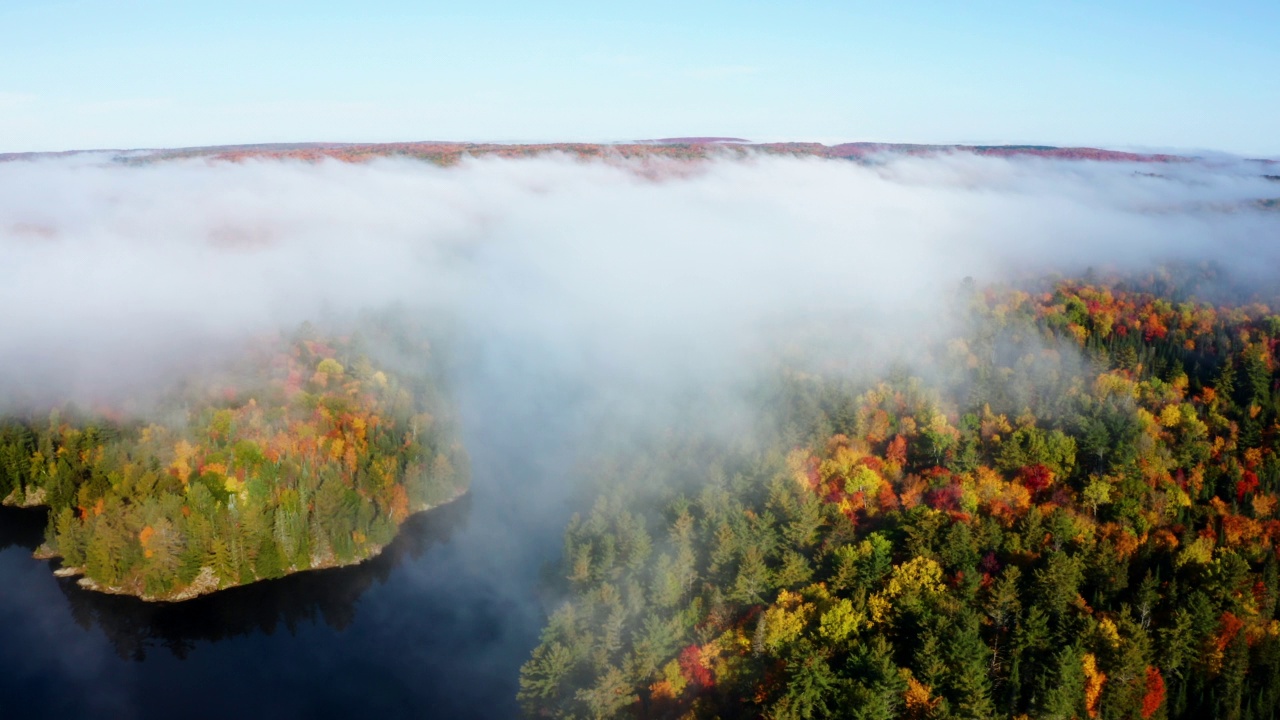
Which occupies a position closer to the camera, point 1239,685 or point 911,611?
point 1239,685

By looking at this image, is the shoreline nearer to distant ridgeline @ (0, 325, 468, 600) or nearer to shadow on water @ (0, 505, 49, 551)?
distant ridgeline @ (0, 325, 468, 600)

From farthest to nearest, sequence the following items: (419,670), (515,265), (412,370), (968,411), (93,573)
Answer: (515,265) → (412,370) → (968,411) → (93,573) → (419,670)

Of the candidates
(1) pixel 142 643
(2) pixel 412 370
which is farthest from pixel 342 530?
(2) pixel 412 370

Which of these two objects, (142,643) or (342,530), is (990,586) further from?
(142,643)

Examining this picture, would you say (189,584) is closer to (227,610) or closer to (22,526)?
(227,610)

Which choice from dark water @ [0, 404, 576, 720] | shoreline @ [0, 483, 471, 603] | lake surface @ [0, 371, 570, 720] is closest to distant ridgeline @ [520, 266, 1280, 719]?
dark water @ [0, 404, 576, 720]
